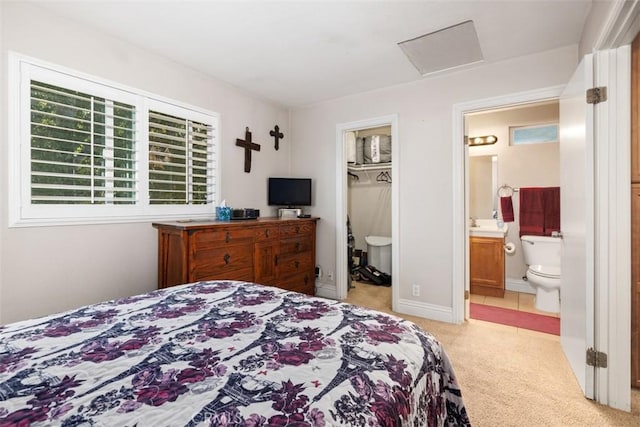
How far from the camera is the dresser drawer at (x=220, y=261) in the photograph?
7.68 ft

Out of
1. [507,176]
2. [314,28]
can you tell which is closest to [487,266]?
[507,176]

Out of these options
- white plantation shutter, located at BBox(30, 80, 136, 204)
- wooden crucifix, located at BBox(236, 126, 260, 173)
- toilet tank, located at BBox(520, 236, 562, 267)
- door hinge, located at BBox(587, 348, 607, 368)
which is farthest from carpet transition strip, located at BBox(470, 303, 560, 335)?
white plantation shutter, located at BBox(30, 80, 136, 204)

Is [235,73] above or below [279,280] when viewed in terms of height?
above

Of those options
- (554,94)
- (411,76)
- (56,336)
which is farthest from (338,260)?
(56,336)

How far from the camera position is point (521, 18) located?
2.12 m

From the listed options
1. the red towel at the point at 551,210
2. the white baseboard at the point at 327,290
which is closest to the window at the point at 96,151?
the white baseboard at the point at 327,290

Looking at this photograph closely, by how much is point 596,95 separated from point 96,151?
3.29 m

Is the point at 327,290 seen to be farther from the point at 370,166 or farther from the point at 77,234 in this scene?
the point at 77,234

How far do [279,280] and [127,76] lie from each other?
2205 millimetres

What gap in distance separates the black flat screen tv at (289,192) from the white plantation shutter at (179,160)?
82cm

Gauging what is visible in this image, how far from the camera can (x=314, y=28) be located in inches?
88.1

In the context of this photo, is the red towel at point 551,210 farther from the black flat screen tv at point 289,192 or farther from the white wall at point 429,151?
the black flat screen tv at point 289,192

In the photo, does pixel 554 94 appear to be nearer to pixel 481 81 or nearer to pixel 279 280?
pixel 481 81

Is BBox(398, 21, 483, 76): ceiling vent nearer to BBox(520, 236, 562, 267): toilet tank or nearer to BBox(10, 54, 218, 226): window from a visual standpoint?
BBox(10, 54, 218, 226): window
